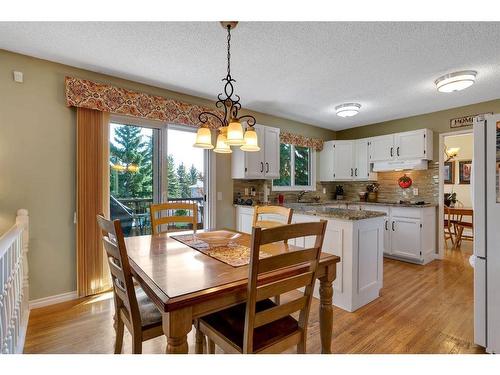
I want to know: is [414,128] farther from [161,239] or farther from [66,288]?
[66,288]

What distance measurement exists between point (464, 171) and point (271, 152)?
4890 mm

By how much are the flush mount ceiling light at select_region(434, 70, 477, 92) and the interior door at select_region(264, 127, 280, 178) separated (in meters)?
2.09

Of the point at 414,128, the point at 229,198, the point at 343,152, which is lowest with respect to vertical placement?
the point at 229,198

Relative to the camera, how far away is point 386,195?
187 inches

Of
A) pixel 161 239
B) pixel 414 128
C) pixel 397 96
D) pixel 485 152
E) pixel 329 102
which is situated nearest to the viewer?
pixel 485 152

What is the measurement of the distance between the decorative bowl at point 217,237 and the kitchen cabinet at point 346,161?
134 inches

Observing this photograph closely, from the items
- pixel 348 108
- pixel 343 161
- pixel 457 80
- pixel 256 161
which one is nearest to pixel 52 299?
pixel 256 161

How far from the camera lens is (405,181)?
175 inches

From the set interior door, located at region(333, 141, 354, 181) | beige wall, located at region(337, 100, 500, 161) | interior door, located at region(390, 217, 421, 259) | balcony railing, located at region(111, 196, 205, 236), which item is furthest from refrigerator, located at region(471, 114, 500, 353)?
interior door, located at region(333, 141, 354, 181)

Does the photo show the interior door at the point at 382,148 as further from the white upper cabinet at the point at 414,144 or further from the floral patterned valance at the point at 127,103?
the floral patterned valance at the point at 127,103

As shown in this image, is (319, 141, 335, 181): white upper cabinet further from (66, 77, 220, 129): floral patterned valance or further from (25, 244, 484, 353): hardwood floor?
(66, 77, 220, 129): floral patterned valance

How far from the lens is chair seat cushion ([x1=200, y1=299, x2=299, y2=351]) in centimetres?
120

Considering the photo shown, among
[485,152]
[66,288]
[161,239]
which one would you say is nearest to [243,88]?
[161,239]

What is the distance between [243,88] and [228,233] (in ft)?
6.24
